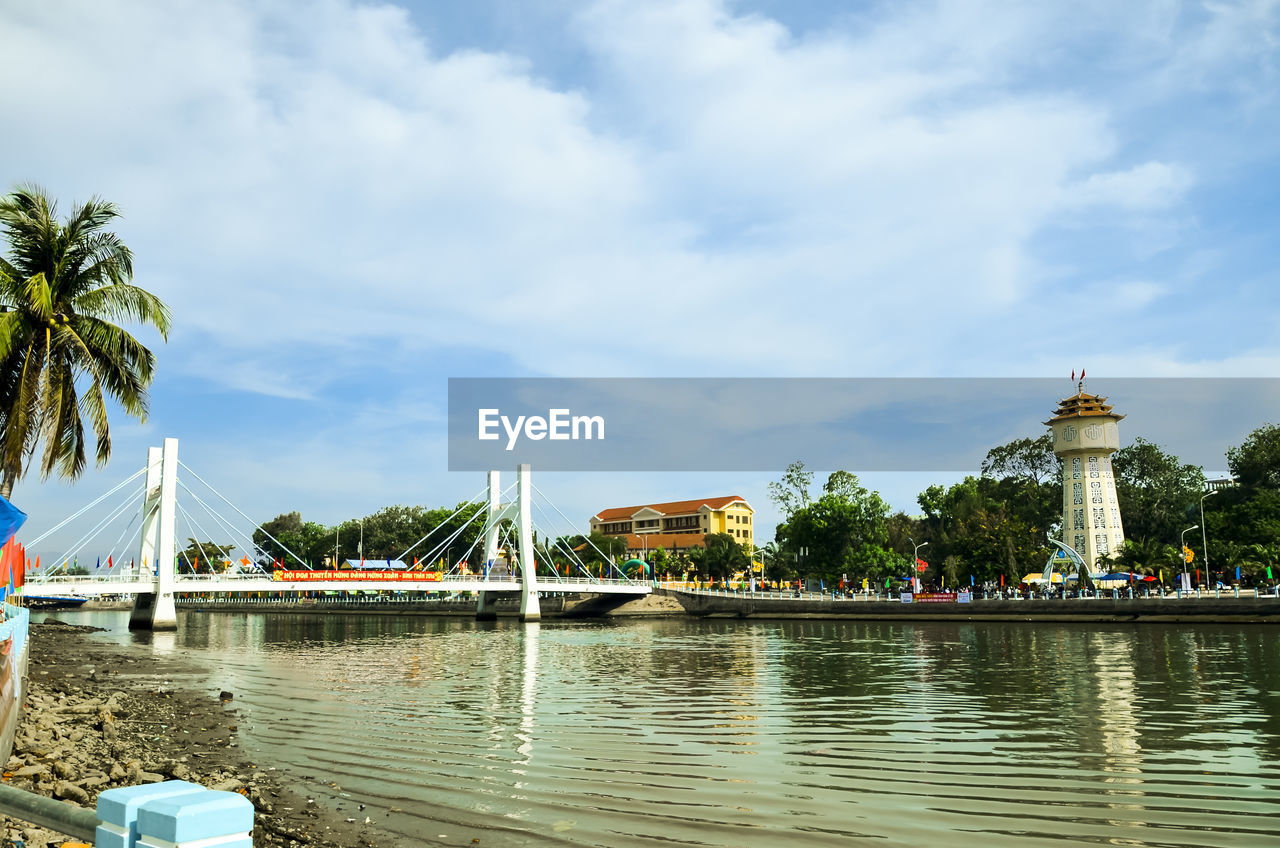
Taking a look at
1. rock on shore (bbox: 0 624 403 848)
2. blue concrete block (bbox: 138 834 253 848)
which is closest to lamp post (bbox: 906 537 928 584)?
rock on shore (bbox: 0 624 403 848)

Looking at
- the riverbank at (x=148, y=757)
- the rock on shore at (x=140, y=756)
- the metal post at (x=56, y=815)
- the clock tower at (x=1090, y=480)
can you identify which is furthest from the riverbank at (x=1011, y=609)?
the metal post at (x=56, y=815)

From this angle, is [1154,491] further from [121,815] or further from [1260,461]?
[121,815]

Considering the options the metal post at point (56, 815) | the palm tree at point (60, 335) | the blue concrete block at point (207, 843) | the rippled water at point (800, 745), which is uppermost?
the palm tree at point (60, 335)

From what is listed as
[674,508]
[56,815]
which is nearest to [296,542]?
[674,508]

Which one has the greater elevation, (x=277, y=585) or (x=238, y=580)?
(x=238, y=580)

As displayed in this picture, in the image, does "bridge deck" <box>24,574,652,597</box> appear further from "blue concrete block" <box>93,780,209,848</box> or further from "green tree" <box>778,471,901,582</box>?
"blue concrete block" <box>93,780,209,848</box>

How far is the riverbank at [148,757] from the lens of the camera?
7738mm

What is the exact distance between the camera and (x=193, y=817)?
2668 millimetres

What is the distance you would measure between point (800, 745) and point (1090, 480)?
187 feet

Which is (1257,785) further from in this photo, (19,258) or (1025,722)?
(19,258)

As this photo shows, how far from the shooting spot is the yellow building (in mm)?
122000

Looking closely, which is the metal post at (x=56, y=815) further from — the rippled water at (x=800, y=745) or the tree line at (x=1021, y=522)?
the tree line at (x=1021, y=522)

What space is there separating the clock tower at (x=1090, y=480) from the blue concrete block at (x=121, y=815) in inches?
2608

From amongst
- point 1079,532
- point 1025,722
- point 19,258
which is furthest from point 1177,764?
point 1079,532
